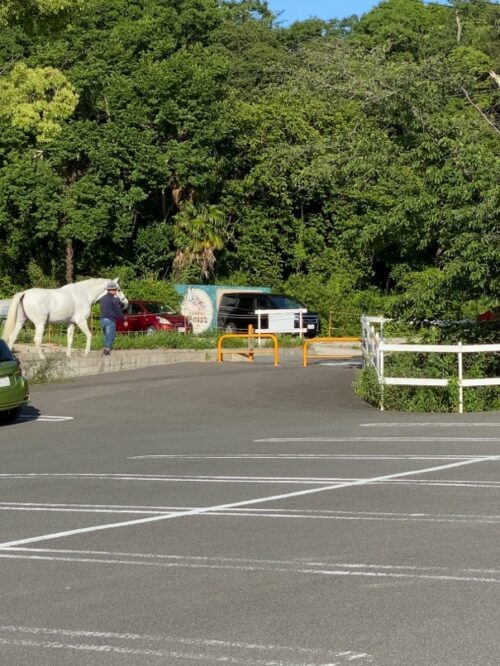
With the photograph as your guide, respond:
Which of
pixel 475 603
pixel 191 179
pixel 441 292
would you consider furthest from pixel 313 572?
pixel 191 179

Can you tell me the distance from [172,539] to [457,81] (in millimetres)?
24091

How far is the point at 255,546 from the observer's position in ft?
30.2

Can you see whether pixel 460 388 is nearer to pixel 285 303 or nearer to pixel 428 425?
pixel 428 425

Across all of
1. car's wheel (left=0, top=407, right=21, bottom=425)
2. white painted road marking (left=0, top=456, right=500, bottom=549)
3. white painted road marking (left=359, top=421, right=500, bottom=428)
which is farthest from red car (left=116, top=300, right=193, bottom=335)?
white painted road marking (left=0, top=456, right=500, bottom=549)

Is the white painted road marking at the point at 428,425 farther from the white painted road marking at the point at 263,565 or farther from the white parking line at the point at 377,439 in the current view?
the white painted road marking at the point at 263,565

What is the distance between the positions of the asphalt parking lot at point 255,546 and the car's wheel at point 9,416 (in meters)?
2.53

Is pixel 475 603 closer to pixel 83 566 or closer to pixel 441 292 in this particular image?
pixel 83 566

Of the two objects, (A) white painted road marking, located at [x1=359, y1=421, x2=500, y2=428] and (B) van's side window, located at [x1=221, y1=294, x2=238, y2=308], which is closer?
(A) white painted road marking, located at [x1=359, y1=421, x2=500, y2=428]

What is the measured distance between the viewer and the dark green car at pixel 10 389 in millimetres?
21609

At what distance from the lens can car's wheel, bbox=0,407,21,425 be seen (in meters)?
22.1

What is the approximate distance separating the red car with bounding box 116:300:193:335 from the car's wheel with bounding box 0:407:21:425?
933 inches

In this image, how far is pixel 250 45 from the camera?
228 feet

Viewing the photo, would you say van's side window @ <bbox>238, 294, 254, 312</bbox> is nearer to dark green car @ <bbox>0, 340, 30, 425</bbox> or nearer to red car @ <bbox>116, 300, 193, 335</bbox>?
red car @ <bbox>116, 300, 193, 335</bbox>

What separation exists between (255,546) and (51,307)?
22595 millimetres
